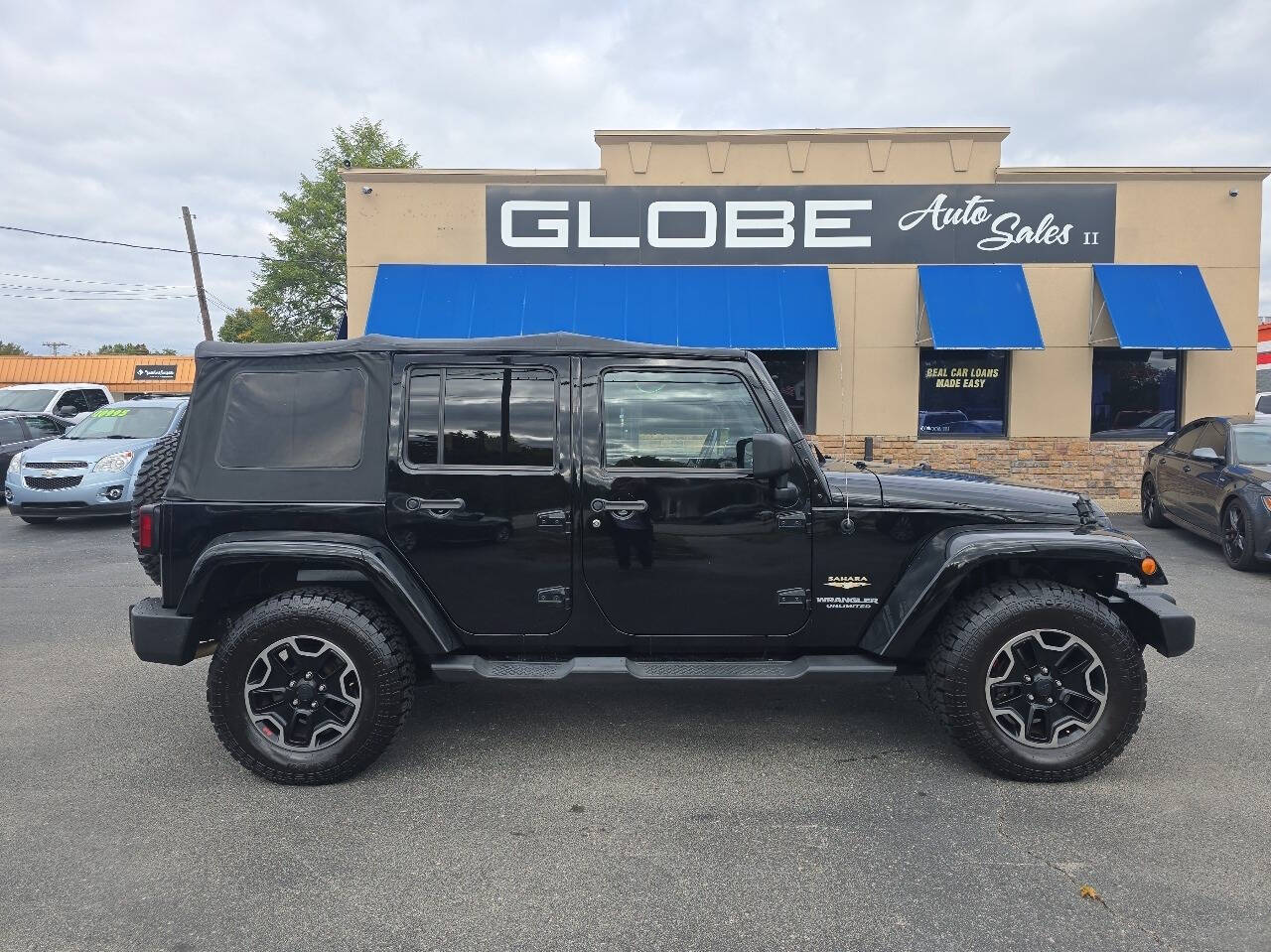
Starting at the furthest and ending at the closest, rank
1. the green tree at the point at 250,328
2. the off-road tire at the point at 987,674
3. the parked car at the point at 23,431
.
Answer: the green tree at the point at 250,328 < the parked car at the point at 23,431 < the off-road tire at the point at 987,674

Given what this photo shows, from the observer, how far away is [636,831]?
308 cm

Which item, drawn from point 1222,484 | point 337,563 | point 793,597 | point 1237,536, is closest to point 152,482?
point 337,563

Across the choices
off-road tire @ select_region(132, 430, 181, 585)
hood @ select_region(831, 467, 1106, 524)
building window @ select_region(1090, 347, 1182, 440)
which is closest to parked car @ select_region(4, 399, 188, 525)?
off-road tire @ select_region(132, 430, 181, 585)

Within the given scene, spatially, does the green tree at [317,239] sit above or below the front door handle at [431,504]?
above

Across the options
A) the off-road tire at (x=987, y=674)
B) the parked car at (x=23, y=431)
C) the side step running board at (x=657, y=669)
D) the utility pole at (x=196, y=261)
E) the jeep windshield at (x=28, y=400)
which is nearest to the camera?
the off-road tire at (x=987, y=674)

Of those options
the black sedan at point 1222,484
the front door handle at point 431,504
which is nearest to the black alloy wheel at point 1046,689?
the front door handle at point 431,504

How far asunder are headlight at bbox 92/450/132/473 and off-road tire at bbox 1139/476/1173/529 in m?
13.0

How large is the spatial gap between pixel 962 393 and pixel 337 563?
11.8m

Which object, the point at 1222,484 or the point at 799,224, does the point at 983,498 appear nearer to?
the point at 1222,484

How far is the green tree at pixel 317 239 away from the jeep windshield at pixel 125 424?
2471cm

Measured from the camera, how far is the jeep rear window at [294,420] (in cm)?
357

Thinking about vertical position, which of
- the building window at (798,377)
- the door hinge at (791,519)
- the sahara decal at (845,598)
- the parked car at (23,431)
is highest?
the building window at (798,377)

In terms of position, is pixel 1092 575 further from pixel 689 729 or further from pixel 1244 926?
pixel 689 729

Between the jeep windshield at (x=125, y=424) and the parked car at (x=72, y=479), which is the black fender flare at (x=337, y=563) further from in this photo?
the jeep windshield at (x=125, y=424)
